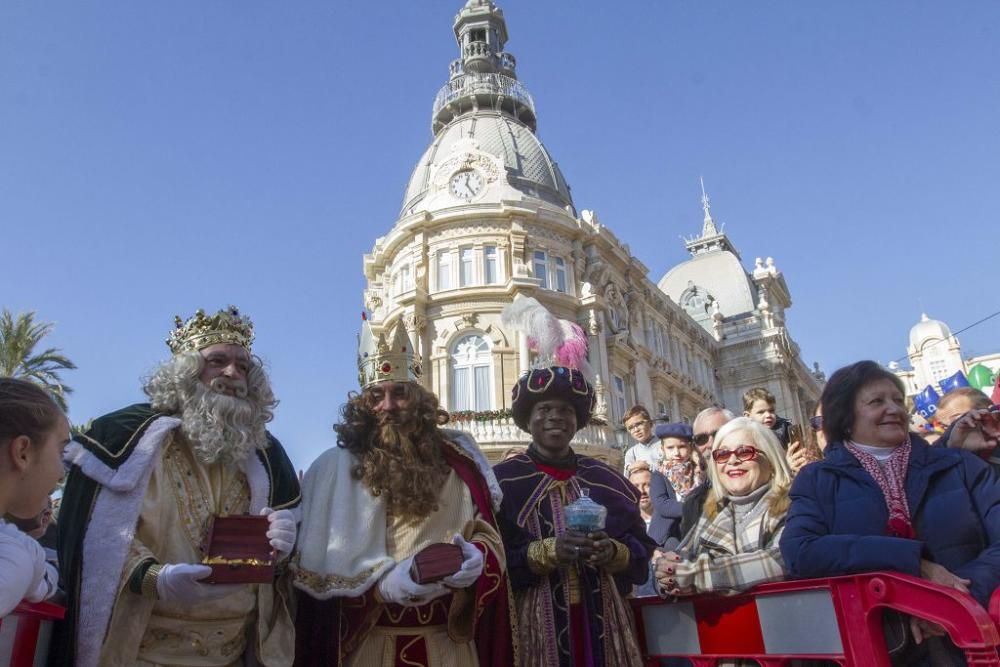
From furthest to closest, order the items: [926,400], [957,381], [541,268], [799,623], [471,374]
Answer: [541,268], [471,374], [926,400], [957,381], [799,623]

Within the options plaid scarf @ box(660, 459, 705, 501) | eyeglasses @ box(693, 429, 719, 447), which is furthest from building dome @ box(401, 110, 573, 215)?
eyeglasses @ box(693, 429, 719, 447)

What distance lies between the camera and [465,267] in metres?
22.3

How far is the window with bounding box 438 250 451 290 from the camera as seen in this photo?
73.1 ft

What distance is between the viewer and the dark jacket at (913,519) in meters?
2.60

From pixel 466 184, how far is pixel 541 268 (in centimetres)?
370

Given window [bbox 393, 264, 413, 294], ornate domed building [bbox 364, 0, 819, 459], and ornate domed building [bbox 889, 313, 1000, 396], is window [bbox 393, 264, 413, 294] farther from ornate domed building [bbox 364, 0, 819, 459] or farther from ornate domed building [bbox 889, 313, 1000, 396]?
ornate domed building [bbox 889, 313, 1000, 396]

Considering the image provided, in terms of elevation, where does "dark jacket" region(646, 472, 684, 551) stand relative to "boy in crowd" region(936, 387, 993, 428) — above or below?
below

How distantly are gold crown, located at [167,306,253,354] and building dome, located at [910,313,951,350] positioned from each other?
80530 mm

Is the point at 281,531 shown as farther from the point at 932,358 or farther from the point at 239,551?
the point at 932,358

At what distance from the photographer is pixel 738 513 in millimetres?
3648

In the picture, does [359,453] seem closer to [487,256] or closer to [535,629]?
[535,629]

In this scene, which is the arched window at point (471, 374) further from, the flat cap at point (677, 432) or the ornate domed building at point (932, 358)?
the ornate domed building at point (932, 358)

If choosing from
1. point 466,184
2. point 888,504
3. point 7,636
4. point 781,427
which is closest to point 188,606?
point 7,636

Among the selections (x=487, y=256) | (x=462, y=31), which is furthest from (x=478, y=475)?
(x=462, y=31)
